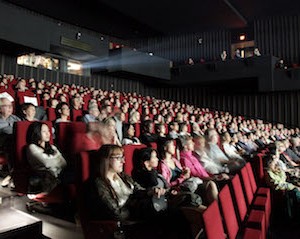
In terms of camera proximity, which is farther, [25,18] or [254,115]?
[254,115]

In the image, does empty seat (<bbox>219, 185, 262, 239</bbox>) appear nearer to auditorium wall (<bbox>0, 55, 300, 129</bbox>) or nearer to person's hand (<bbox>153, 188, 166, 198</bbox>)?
person's hand (<bbox>153, 188, 166, 198</bbox>)

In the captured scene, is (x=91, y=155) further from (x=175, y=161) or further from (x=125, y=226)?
(x=175, y=161)

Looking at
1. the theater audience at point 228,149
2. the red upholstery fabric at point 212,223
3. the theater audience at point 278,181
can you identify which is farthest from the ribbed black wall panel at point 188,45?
the red upholstery fabric at point 212,223

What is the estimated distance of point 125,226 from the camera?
1.60ft

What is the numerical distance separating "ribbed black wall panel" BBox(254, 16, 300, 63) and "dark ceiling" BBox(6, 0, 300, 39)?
0.11 m

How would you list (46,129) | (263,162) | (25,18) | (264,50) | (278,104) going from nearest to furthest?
(46,129) → (263,162) → (25,18) → (278,104) → (264,50)

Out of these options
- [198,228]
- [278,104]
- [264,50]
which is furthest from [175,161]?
[264,50]

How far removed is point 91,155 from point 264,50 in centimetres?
294

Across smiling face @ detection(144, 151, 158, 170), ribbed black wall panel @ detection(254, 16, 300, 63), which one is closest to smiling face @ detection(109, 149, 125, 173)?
smiling face @ detection(144, 151, 158, 170)

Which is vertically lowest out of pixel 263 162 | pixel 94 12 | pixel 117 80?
pixel 263 162

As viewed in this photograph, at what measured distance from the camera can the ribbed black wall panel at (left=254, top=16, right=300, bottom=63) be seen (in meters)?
2.93

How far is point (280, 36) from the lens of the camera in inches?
119

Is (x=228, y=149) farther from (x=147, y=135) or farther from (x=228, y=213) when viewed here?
(x=228, y=213)

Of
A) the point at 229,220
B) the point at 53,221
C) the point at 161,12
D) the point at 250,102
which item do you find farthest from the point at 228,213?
the point at 250,102
